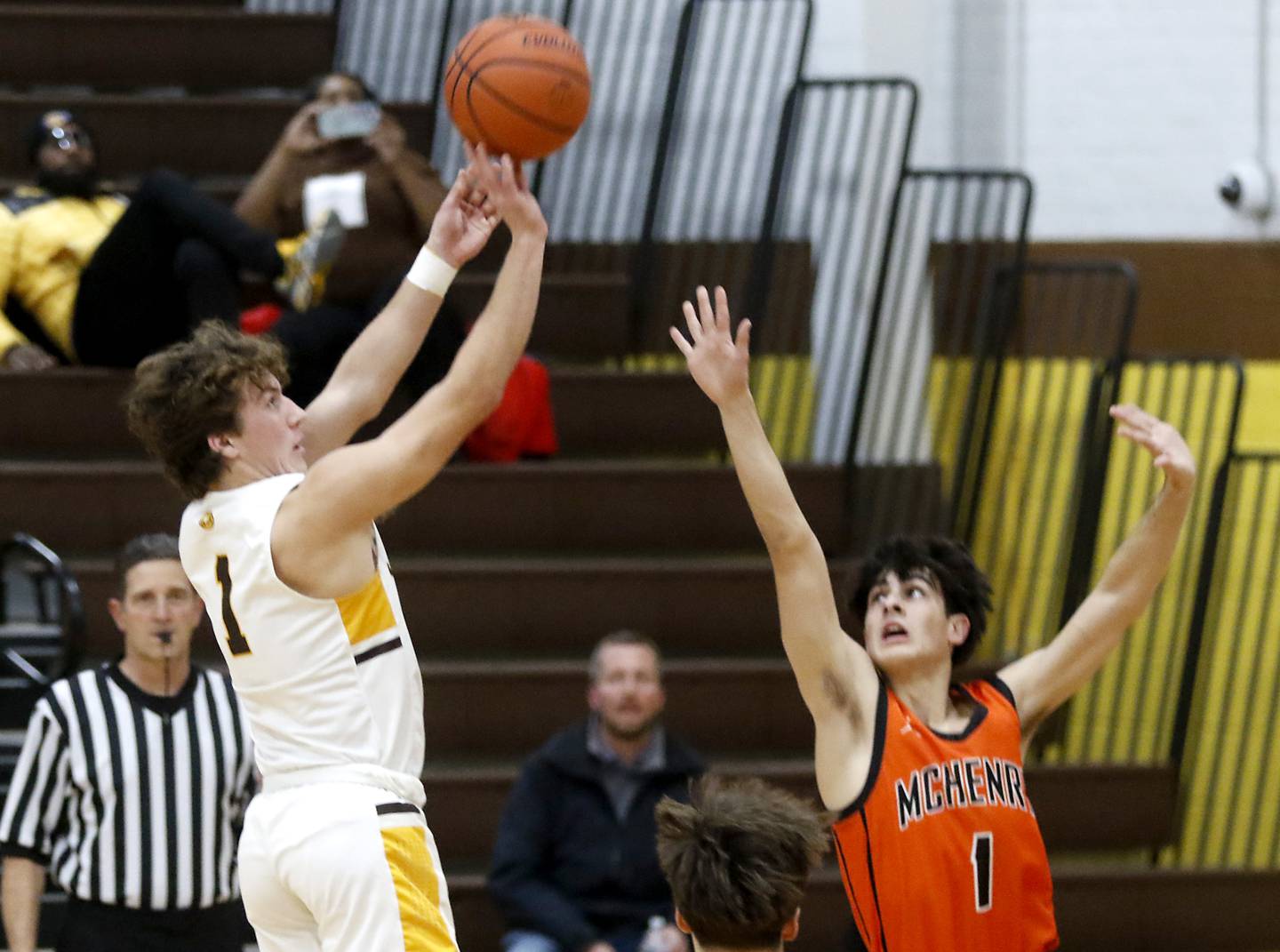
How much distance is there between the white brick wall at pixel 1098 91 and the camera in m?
7.54

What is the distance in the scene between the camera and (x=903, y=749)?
361 centimetres

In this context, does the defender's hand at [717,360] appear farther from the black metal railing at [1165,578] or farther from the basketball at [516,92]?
the black metal railing at [1165,578]

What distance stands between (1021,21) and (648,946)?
4.24 meters

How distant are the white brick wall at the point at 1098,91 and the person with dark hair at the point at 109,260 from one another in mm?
2480

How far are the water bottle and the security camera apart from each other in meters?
3.65

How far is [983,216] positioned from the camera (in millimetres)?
7504

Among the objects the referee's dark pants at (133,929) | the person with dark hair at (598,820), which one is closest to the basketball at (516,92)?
the person with dark hair at (598,820)

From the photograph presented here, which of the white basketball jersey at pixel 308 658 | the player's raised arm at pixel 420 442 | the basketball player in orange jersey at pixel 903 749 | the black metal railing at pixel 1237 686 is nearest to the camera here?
the player's raised arm at pixel 420 442

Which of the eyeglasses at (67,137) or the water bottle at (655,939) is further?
the eyeglasses at (67,137)

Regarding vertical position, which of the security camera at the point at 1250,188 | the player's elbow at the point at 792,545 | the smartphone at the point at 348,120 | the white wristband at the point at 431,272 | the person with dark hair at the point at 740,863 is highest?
the security camera at the point at 1250,188

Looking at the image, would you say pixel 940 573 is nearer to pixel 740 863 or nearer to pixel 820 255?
pixel 740 863

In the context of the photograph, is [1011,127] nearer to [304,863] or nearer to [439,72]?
[439,72]

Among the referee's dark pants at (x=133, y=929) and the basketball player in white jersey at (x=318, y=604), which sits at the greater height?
the basketball player in white jersey at (x=318, y=604)

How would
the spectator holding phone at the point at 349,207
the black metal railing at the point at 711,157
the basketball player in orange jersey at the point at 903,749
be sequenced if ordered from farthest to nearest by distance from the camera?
the black metal railing at the point at 711,157 < the spectator holding phone at the point at 349,207 < the basketball player in orange jersey at the point at 903,749
